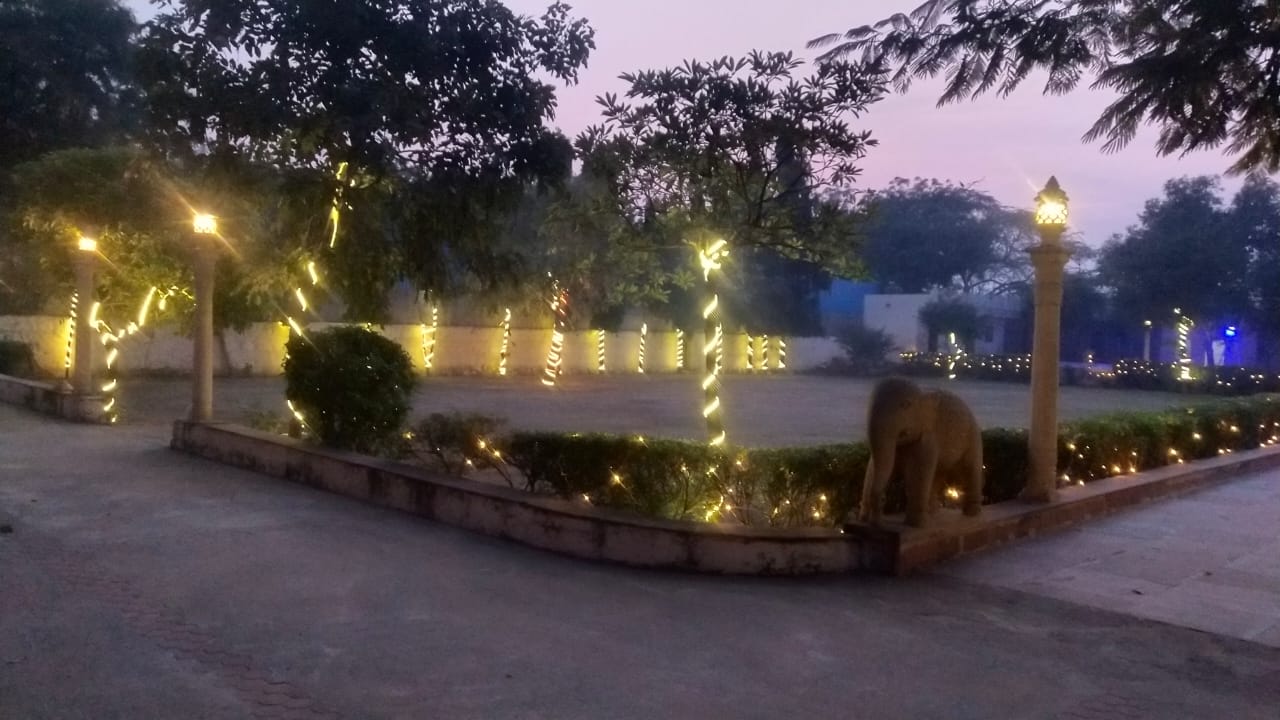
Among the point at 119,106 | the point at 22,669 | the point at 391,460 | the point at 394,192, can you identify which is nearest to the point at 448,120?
the point at 394,192

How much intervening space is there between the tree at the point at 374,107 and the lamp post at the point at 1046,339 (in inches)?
196

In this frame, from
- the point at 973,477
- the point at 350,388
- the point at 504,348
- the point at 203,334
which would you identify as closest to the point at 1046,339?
the point at 973,477

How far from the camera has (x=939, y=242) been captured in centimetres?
6047

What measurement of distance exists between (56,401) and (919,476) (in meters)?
14.5

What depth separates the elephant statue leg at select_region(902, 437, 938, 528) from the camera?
826cm

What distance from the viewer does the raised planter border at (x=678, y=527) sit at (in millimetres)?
8008

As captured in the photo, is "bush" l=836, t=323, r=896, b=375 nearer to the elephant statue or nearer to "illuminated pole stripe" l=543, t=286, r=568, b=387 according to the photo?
"illuminated pole stripe" l=543, t=286, r=568, b=387

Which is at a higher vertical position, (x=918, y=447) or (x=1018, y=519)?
(x=918, y=447)

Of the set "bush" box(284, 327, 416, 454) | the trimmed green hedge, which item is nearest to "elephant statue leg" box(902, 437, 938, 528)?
the trimmed green hedge

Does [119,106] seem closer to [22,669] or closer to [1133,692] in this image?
[22,669]

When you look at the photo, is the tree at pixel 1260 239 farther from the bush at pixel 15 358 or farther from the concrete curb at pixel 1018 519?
the bush at pixel 15 358

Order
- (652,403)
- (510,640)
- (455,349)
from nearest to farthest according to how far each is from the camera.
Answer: (510,640)
(652,403)
(455,349)

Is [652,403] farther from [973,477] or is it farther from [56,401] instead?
[973,477]

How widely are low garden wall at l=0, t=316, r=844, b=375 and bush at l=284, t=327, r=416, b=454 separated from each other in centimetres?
1065
